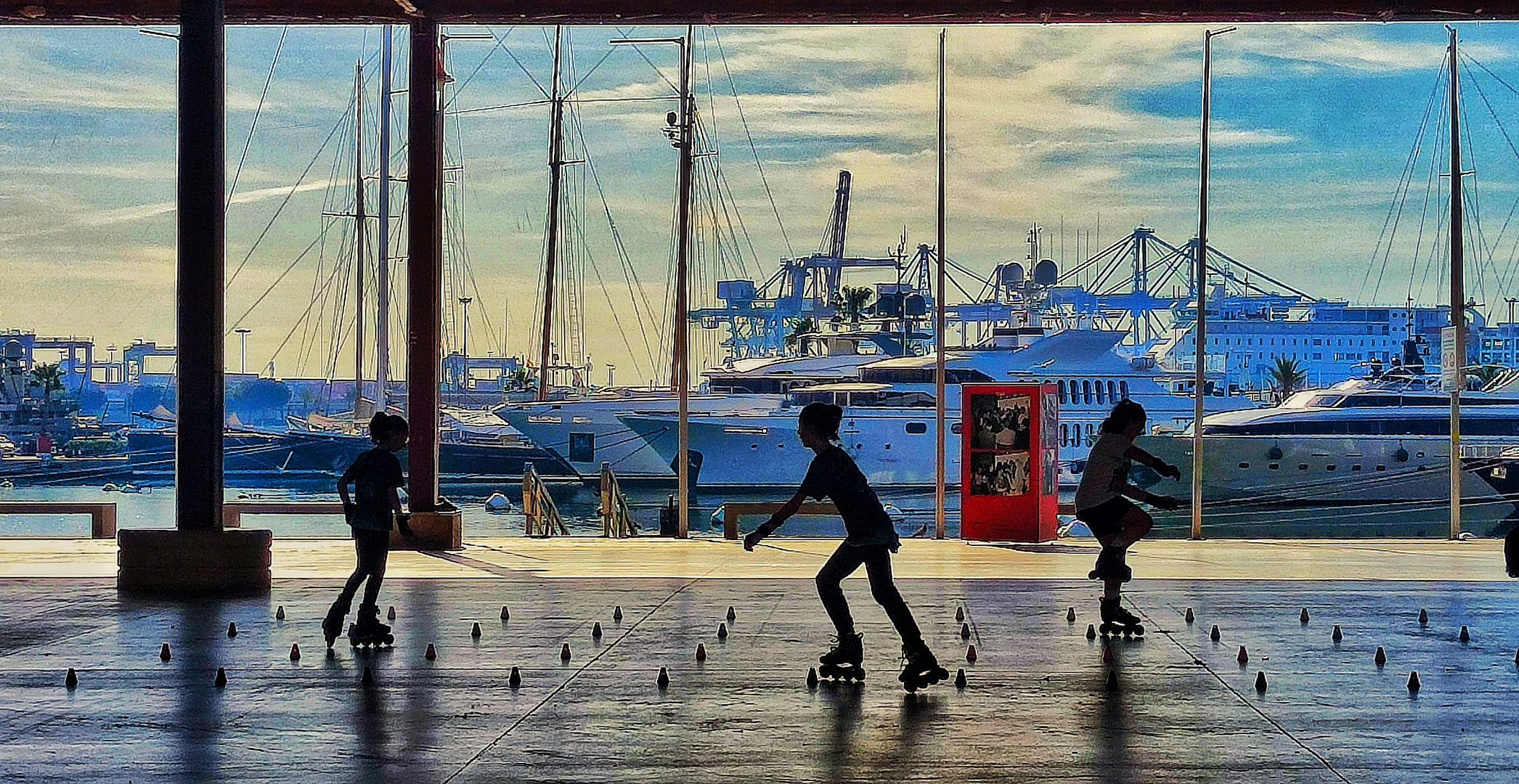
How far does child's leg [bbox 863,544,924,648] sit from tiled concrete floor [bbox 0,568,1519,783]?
38 cm

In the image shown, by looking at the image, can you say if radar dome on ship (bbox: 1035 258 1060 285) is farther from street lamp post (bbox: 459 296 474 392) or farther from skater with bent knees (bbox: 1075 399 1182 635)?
skater with bent knees (bbox: 1075 399 1182 635)

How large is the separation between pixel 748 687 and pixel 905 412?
51.5m

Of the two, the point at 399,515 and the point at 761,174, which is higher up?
the point at 761,174

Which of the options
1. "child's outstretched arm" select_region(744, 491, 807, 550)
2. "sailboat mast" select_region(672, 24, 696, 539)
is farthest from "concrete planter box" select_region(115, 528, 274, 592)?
"sailboat mast" select_region(672, 24, 696, 539)

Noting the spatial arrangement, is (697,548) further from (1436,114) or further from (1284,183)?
(1284,183)

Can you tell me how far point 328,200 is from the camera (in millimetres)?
46250

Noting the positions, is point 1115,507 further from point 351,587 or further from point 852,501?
point 351,587

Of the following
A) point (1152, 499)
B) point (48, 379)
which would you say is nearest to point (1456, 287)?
point (1152, 499)

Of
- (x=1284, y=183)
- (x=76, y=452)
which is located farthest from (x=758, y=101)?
(x=76, y=452)

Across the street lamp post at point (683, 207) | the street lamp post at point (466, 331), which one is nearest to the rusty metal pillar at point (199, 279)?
the street lamp post at point (683, 207)

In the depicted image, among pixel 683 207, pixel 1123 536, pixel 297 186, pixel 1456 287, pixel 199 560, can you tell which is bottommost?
pixel 199 560

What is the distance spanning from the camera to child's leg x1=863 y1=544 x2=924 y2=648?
9391 millimetres

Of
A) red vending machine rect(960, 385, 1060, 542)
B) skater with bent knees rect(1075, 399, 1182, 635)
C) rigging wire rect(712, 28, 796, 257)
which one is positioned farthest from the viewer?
rigging wire rect(712, 28, 796, 257)

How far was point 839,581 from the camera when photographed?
9508 mm
